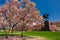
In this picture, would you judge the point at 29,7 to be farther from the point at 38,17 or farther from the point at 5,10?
the point at 5,10

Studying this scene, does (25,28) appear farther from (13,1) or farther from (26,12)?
(13,1)

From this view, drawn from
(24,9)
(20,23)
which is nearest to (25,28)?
(20,23)

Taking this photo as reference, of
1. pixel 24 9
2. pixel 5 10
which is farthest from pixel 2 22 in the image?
pixel 24 9

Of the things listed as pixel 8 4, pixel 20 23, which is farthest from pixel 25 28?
pixel 8 4

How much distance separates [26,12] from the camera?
39219 mm

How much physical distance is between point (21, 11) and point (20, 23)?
256 centimetres

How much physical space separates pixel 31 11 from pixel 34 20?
6.45 ft

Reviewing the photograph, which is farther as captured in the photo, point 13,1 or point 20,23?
point 13,1

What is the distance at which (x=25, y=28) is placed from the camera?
3919 centimetres

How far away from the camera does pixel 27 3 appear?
39375 millimetres

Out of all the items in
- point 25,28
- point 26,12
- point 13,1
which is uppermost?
point 13,1

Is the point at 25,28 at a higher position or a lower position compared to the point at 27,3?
lower

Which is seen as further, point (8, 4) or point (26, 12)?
point (8, 4)

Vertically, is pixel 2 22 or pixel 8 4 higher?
pixel 8 4
